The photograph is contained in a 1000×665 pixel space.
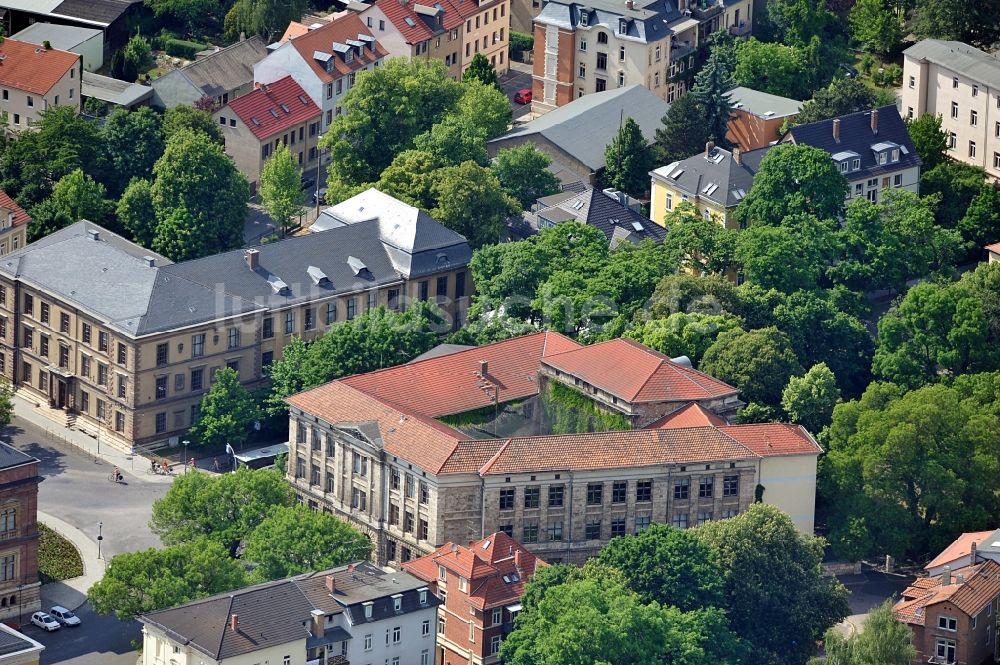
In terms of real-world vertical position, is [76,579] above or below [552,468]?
below

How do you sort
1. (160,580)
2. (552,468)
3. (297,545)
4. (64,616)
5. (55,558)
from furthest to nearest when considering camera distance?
(55,558), (552,468), (64,616), (297,545), (160,580)

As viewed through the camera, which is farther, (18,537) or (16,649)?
(18,537)

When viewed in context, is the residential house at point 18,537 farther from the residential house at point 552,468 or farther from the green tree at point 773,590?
the green tree at point 773,590

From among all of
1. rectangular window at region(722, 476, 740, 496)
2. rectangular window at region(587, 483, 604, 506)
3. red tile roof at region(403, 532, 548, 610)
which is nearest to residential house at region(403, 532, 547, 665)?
red tile roof at region(403, 532, 548, 610)

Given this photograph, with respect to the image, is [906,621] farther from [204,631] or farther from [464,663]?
[204,631]

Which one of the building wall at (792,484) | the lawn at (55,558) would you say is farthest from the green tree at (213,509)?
the building wall at (792,484)

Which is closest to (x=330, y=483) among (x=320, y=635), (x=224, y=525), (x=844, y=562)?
(x=224, y=525)

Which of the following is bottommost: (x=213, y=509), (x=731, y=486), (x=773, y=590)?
(x=773, y=590)

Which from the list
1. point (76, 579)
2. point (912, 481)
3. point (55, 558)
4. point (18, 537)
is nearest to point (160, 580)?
point (18, 537)

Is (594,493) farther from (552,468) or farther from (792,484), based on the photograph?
(792,484)
